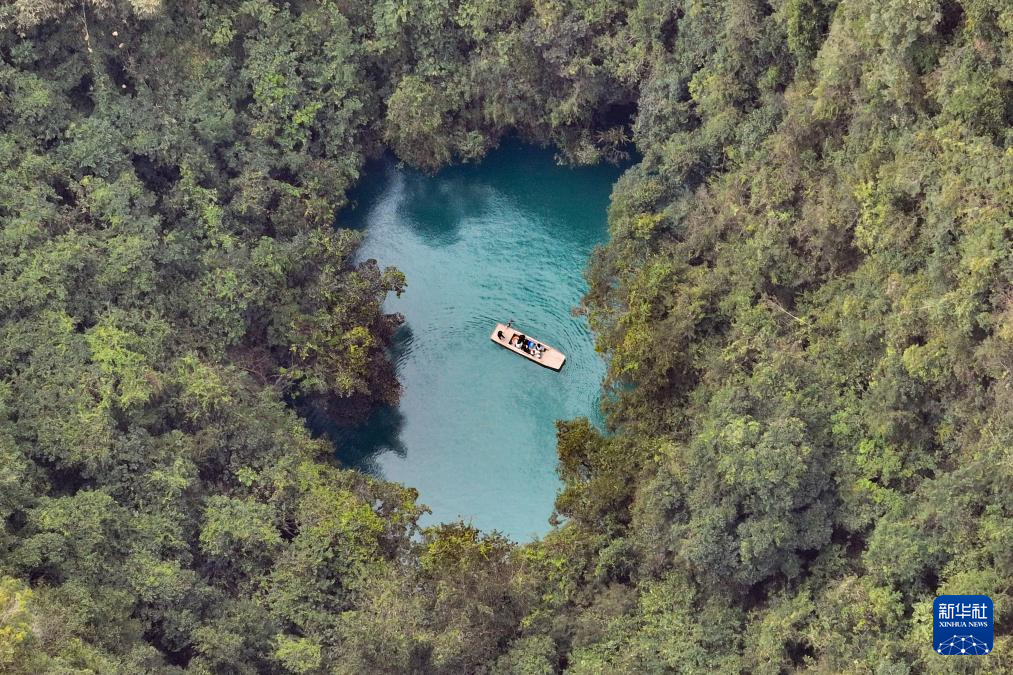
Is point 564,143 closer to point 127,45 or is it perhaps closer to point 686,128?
point 686,128

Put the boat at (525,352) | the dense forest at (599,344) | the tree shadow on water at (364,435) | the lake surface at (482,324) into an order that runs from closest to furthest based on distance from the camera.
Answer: the dense forest at (599,344) → the lake surface at (482,324) → the tree shadow on water at (364,435) → the boat at (525,352)

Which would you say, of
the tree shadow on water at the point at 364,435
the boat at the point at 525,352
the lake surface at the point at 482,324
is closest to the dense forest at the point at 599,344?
the tree shadow on water at the point at 364,435

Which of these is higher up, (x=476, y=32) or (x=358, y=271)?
(x=476, y=32)

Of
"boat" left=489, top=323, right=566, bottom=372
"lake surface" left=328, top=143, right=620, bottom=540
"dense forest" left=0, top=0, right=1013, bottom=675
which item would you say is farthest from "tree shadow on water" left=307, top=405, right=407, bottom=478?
"boat" left=489, top=323, right=566, bottom=372

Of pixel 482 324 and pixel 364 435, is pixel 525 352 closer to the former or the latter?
pixel 482 324

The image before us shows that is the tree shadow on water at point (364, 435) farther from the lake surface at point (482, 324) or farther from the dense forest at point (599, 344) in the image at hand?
the dense forest at point (599, 344)

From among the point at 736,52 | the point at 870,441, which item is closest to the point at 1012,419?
the point at 870,441

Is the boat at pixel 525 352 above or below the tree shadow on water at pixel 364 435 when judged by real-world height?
above
